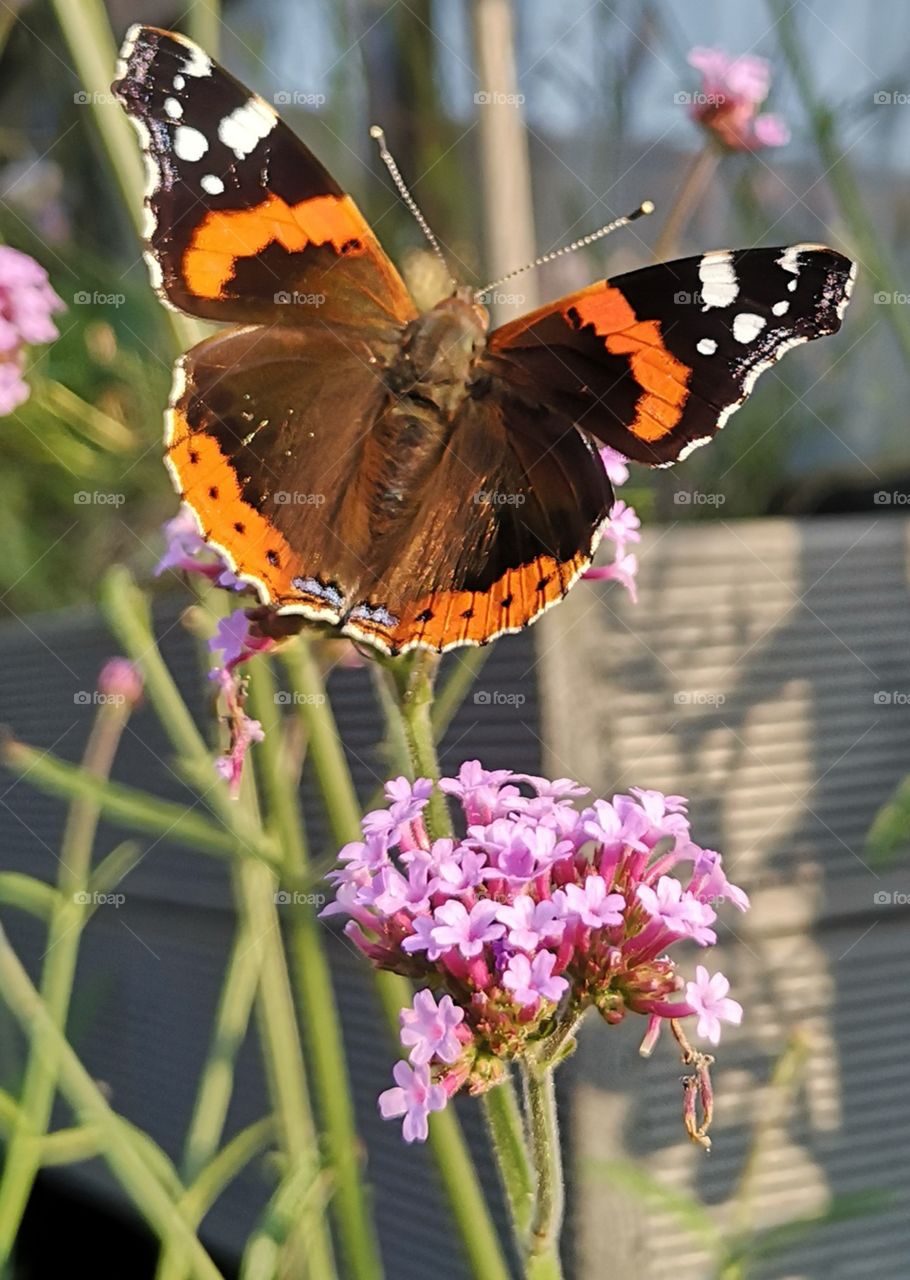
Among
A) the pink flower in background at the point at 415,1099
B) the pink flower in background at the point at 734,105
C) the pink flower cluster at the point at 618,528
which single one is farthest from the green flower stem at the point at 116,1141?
the pink flower in background at the point at 734,105

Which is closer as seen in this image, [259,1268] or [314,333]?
[259,1268]

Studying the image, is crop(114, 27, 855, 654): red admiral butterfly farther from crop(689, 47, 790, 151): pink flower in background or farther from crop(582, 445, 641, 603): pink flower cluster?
crop(689, 47, 790, 151): pink flower in background

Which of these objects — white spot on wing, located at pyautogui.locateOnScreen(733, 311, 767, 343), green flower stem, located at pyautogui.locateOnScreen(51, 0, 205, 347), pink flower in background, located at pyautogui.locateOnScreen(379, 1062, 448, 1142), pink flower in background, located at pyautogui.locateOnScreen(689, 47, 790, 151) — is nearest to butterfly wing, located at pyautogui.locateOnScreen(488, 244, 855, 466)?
white spot on wing, located at pyautogui.locateOnScreen(733, 311, 767, 343)

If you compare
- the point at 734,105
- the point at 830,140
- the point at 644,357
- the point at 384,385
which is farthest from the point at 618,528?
the point at 734,105

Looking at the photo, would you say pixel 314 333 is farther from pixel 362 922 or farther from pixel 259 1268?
pixel 259 1268

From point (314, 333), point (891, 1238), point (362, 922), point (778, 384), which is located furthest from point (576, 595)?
point (778, 384)

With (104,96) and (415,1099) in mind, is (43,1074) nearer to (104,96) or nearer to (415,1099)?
(415,1099)
